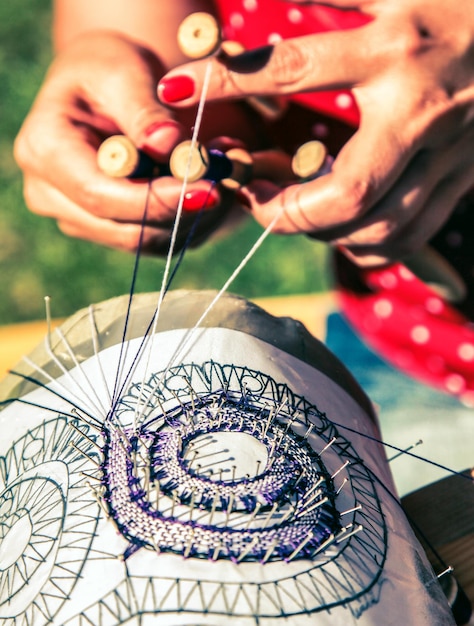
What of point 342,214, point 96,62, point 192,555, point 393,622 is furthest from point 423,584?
point 96,62

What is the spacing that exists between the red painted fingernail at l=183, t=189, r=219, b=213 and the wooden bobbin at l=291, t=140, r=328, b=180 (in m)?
0.10

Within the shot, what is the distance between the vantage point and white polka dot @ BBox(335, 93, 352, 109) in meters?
1.02

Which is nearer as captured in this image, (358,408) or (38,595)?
(38,595)

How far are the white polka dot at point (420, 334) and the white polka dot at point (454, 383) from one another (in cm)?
8

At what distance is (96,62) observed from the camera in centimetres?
92

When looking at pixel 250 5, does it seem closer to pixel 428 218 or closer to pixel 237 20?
pixel 237 20

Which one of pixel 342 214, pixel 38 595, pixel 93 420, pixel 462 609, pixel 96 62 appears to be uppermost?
pixel 96 62

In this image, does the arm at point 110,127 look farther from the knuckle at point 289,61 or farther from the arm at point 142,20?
the knuckle at point 289,61

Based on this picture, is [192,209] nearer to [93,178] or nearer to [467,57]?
[93,178]

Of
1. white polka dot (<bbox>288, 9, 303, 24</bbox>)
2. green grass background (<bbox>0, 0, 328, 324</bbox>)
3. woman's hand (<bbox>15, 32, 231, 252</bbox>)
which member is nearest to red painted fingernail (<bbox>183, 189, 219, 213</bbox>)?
woman's hand (<bbox>15, 32, 231, 252</bbox>)

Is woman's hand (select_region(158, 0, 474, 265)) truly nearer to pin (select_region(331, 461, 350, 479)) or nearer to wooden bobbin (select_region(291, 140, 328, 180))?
wooden bobbin (select_region(291, 140, 328, 180))

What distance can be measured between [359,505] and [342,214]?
1.15ft

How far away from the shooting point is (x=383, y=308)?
1.24 m

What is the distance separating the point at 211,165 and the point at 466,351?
612 millimetres
